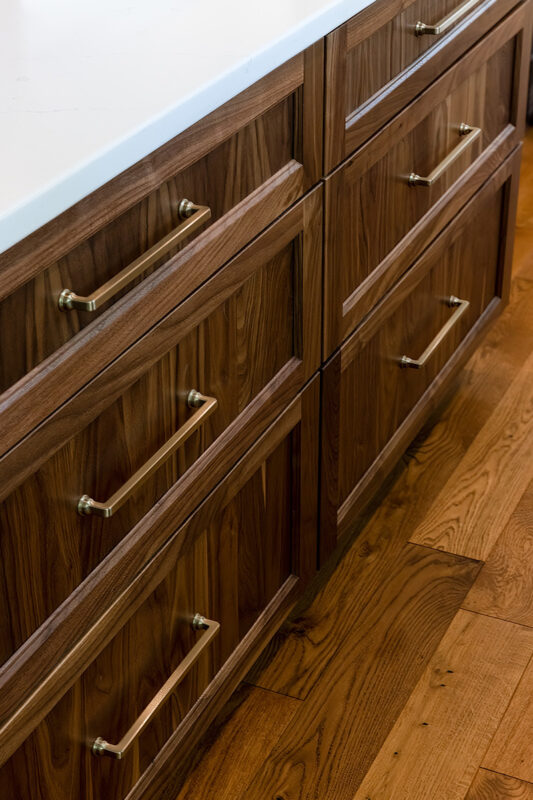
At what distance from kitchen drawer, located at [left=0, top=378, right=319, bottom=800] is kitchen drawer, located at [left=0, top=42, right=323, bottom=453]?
23 cm

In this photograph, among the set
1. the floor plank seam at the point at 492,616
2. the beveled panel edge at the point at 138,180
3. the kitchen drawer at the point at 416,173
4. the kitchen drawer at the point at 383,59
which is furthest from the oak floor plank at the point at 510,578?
the beveled panel edge at the point at 138,180

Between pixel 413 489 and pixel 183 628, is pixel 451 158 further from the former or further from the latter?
pixel 183 628

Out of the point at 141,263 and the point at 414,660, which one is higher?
the point at 141,263

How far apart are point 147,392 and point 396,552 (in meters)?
0.83

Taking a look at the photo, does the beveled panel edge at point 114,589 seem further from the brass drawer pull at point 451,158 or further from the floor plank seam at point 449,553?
the floor plank seam at point 449,553

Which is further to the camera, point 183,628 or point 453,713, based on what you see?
point 453,713

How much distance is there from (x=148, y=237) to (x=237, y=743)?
75 centimetres

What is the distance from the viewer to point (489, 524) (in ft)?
5.87

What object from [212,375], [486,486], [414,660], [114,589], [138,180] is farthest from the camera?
[486,486]

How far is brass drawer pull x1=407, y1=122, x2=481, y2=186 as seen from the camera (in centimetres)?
150

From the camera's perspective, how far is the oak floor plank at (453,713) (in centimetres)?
136

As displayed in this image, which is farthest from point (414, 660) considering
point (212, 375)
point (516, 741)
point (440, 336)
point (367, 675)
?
point (212, 375)

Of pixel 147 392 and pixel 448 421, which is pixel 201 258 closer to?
pixel 147 392

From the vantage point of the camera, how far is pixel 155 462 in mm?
1013
